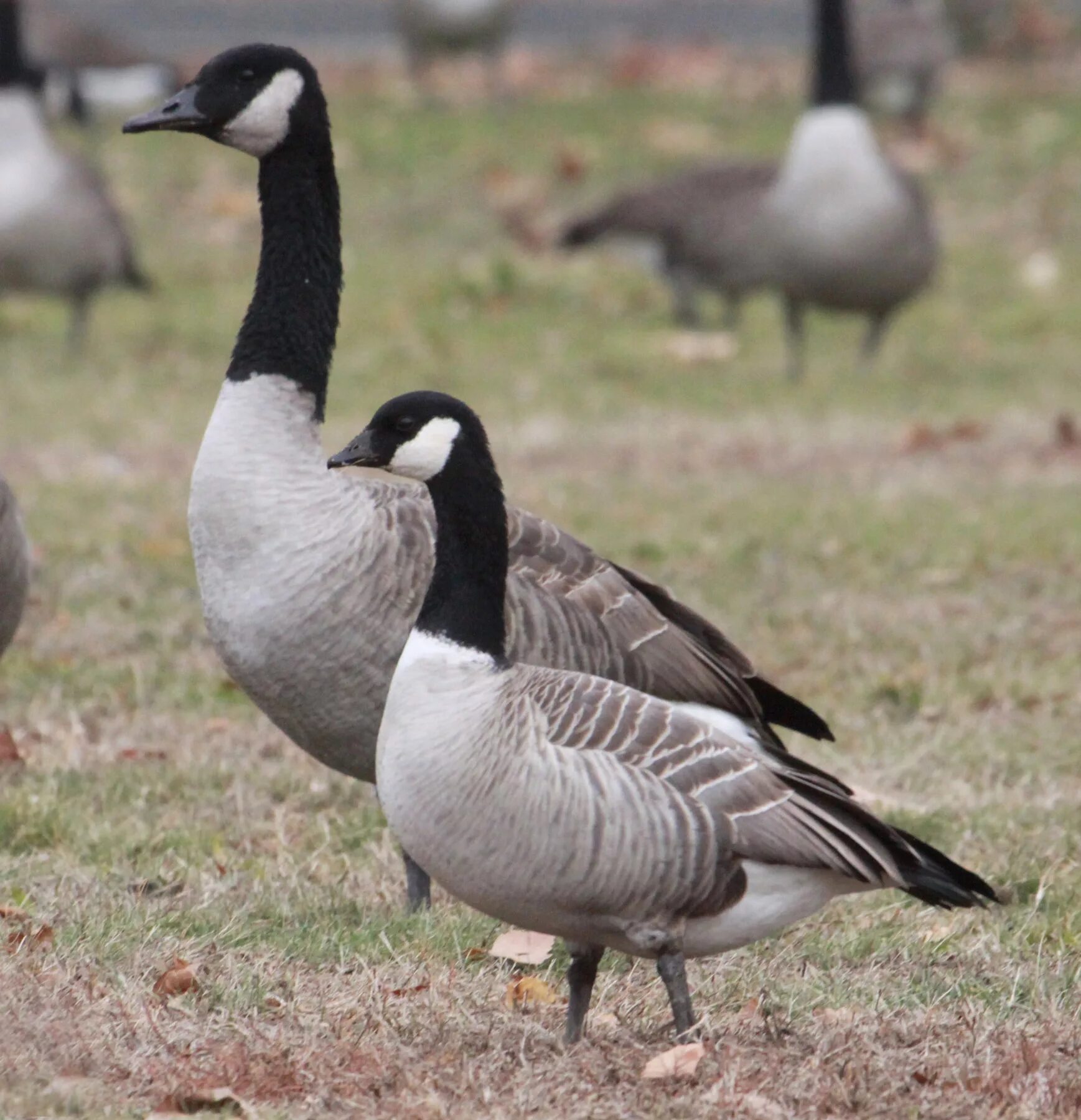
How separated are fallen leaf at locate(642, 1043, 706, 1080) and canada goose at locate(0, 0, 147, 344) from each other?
9.37m

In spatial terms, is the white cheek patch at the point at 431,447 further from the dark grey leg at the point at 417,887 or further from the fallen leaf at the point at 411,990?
the dark grey leg at the point at 417,887

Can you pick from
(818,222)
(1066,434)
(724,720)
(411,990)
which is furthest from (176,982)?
(818,222)

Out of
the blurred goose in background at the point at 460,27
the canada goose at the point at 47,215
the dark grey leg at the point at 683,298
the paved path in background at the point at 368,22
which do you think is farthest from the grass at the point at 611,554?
the paved path in background at the point at 368,22

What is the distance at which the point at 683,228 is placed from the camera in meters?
12.4

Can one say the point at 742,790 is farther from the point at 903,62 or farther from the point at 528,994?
the point at 903,62

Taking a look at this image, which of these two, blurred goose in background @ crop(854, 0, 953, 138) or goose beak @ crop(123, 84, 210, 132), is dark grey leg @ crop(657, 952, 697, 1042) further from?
blurred goose in background @ crop(854, 0, 953, 138)

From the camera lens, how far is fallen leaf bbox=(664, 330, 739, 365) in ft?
40.6

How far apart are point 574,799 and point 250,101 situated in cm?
218

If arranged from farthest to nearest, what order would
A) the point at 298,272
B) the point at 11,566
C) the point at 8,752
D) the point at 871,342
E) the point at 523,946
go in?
the point at 871,342
the point at 8,752
the point at 11,566
the point at 298,272
the point at 523,946

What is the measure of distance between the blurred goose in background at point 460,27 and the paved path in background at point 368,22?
341cm

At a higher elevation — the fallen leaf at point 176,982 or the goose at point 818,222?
the fallen leaf at point 176,982

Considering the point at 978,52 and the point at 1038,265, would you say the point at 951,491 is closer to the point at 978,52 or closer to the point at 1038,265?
the point at 1038,265

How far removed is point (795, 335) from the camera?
39.1 ft

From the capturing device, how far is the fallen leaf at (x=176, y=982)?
362 cm
